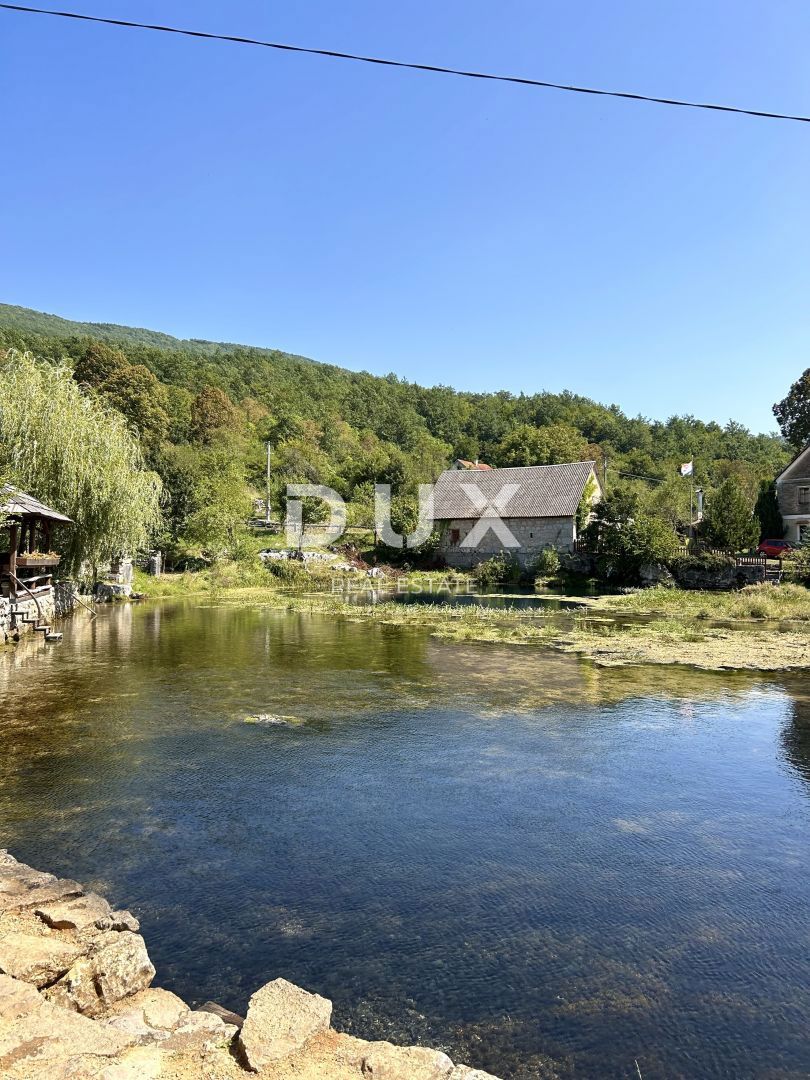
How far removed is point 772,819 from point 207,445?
5417cm

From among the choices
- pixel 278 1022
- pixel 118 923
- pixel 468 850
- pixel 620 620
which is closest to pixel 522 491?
pixel 620 620

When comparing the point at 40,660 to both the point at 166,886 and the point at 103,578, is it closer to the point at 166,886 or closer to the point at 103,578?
the point at 166,886

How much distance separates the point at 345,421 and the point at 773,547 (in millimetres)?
52628

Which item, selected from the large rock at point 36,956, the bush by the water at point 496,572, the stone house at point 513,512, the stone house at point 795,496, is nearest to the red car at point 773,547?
the stone house at point 795,496

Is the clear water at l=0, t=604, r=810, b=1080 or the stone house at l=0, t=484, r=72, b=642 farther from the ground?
the stone house at l=0, t=484, r=72, b=642

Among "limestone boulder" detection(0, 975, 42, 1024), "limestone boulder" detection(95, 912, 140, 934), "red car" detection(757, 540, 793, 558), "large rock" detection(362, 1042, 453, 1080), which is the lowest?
"limestone boulder" detection(95, 912, 140, 934)

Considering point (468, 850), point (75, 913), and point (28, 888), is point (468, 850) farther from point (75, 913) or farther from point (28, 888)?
point (28, 888)

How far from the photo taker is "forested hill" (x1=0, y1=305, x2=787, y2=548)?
5488 cm

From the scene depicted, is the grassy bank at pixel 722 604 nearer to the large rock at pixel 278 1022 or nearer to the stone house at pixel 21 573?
the stone house at pixel 21 573

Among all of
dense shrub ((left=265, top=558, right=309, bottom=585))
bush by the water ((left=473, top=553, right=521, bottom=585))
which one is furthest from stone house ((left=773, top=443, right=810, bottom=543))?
dense shrub ((left=265, top=558, right=309, bottom=585))

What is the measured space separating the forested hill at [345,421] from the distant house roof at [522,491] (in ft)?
10.9

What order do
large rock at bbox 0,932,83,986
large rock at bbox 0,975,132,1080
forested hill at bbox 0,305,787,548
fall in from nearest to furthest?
large rock at bbox 0,975,132,1080
large rock at bbox 0,932,83,986
forested hill at bbox 0,305,787,548

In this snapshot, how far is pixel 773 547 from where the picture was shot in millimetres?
38250

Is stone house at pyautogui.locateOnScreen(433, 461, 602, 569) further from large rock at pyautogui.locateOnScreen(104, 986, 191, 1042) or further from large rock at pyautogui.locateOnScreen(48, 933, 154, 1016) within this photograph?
large rock at pyautogui.locateOnScreen(104, 986, 191, 1042)
